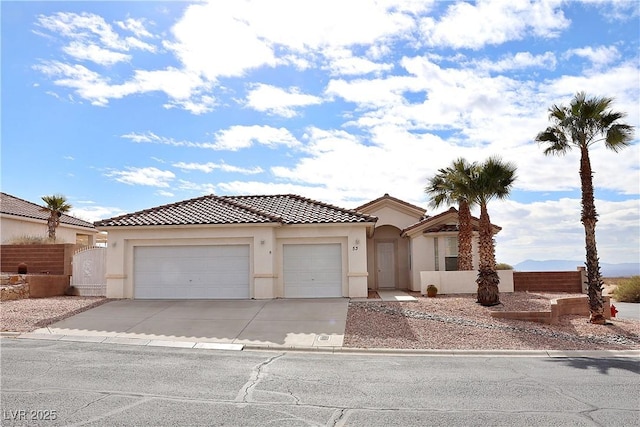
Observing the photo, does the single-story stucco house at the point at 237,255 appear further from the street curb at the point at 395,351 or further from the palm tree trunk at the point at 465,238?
the street curb at the point at 395,351

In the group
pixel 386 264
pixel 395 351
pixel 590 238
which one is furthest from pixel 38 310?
pixel 590 238

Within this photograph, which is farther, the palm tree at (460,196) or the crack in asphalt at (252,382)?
the palm tree at (460,196)

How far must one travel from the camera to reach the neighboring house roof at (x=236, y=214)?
64.2 feet

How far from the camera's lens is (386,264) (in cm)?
2736

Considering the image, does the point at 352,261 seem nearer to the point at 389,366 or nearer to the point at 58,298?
the point at 389,366

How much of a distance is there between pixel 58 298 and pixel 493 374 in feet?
55.1

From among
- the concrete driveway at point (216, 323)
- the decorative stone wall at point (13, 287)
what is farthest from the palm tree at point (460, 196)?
the decorative stone wall at point (13, 287)

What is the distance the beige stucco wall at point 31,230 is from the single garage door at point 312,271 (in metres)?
15.4

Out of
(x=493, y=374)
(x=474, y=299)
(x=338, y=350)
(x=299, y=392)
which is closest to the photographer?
(x=299, y=392)

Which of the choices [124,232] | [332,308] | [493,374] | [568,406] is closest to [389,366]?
[493,374]

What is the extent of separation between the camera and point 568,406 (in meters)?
7.44

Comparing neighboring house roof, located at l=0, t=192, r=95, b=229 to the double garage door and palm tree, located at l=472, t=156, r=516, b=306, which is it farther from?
palm tree, located at l=472, t=156, r=516, b=306

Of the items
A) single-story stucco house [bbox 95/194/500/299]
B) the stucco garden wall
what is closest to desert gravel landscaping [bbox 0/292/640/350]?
single-story stucco house [bbox 95/194/500/299]

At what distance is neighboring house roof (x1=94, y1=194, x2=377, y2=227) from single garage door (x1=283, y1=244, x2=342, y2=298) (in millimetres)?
1208
